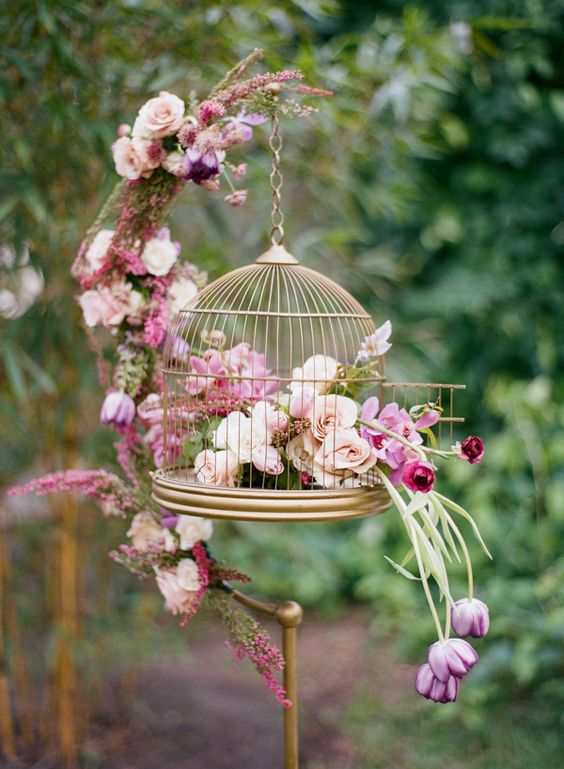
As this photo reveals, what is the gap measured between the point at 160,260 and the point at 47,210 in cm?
104

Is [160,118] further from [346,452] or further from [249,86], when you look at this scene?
[346,452]

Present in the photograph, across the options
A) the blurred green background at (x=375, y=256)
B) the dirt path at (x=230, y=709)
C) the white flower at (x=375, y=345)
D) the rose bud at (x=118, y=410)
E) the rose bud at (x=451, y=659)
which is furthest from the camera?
the dirt path at (x=230, y=709)

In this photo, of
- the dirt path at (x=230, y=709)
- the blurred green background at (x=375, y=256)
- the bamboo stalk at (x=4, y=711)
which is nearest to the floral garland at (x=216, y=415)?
the blurred green background at (x=375, y=256)

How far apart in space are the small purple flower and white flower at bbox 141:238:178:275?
0.74ft

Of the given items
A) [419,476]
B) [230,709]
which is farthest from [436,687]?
[230,709]

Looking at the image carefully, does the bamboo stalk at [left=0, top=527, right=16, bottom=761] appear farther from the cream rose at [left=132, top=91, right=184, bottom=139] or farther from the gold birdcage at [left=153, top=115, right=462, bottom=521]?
the cream rose at [left=132, top=91, right=184, bottom=139]

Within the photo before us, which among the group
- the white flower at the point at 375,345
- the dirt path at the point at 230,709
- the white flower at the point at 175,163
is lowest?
the dirt path at the point at 230,709

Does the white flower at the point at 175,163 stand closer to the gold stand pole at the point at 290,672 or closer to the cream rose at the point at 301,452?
the cream rose at the point at 301,452

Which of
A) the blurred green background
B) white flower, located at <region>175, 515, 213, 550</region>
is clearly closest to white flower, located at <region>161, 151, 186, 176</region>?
white flower, located at <region>175, 515, 213, 550</region>

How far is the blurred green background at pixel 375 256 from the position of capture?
2.77 meters

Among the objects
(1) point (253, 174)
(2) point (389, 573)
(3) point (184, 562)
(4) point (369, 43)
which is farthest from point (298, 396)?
(2) point (389, 573)

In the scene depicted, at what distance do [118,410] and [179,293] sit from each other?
29 centimetres

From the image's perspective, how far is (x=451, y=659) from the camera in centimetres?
130

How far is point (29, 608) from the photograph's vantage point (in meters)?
3.12
